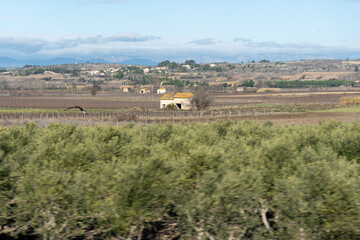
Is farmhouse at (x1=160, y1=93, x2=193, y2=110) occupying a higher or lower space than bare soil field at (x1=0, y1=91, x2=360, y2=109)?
higher

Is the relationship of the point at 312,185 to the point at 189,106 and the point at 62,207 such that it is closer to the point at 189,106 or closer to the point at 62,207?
the point at 62,207

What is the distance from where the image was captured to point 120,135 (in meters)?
26.6

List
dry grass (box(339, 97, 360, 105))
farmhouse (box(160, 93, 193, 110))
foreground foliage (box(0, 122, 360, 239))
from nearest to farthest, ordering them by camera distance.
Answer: foreground foliage (box(0, 122, 360, 239))
farmhouse (box(160, 93, 193, 110))
dry grass (box(339, 97, 360, 105))

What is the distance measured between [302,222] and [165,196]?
4.82 meters

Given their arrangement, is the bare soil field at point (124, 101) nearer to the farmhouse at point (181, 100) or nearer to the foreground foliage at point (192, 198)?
the farmhouse at point (181, 100)

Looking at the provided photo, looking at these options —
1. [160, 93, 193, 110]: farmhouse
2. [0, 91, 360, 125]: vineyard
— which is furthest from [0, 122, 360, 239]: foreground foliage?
[160, 93, 193, 110]: farmhouse

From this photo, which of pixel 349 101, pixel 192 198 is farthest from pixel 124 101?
pixel 192 198

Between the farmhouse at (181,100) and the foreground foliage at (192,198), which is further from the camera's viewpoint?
the farmhouse at (181,100)

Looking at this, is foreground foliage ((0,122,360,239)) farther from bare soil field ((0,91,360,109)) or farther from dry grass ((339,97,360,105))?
dry grass ((339,97,360,105))

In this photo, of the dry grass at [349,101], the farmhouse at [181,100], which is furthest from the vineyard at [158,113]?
the farmhouse at [181,100]

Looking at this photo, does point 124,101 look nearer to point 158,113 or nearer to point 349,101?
point 158,113

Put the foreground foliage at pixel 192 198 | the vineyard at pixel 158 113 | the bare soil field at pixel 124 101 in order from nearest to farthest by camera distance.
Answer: the foreground foliage at pixel 192 198 < the vineyard at pixel 158 113 < the bare soil field at pixel 124 101

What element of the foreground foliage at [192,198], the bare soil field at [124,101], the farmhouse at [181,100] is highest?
the foreground foliage at [192,198]

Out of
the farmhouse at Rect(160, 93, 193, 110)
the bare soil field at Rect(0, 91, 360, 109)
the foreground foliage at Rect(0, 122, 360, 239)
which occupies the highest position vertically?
the foreground foliage at Rect(0, 122, 360, 239)
